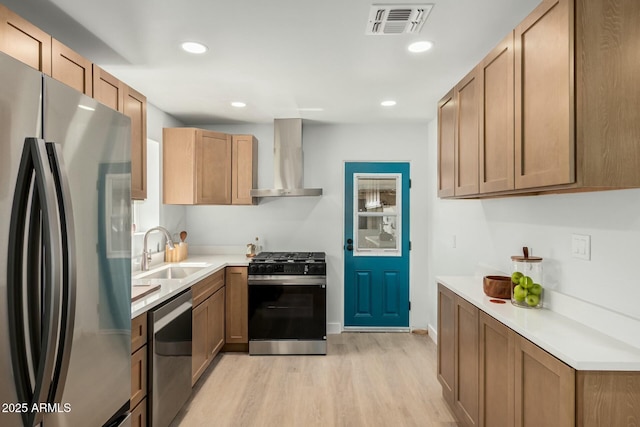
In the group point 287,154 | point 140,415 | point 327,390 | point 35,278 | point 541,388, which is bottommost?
point 327,390

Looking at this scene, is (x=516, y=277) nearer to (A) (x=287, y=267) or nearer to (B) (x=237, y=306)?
(A) (x=287, y=267)

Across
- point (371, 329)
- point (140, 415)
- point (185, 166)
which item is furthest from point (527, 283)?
point (185, 166)

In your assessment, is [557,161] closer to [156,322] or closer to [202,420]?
[156,322]

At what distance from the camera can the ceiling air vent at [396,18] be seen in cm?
188

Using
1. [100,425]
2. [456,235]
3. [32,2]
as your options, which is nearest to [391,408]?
[456,235]

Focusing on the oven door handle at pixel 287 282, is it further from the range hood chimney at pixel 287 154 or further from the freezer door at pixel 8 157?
the freezer door at pixel 8 157

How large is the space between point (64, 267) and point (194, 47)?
1694 mm

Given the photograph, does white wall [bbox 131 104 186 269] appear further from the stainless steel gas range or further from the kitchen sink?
the stainless steel gas range

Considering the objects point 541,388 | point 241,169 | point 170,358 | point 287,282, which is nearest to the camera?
point 541,388

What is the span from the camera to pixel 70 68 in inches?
75.5

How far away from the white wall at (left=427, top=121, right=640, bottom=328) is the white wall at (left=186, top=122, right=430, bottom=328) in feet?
3.86

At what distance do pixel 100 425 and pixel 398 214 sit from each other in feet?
12.1

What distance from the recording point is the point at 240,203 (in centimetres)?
420

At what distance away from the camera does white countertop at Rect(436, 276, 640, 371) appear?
131cm
